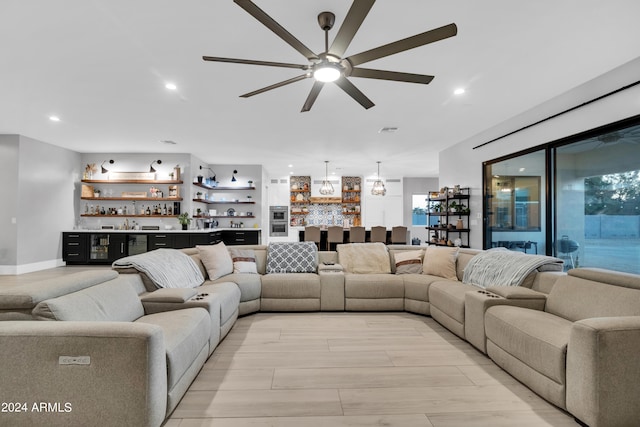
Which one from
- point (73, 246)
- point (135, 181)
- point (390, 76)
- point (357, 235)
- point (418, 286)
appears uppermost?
point (390, 76)

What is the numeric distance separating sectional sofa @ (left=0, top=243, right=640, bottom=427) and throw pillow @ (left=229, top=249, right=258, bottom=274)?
0.57 ft

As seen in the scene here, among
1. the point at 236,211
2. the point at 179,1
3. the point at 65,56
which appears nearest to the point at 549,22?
the point at 179,1

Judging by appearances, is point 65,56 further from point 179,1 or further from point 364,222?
point 364,222

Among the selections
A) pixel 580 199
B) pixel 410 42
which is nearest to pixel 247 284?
pixel 410 42

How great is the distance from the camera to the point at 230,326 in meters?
3.21

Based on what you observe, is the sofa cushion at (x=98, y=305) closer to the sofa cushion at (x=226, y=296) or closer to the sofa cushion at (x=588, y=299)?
the sofa cushion at (x=226, y=296)

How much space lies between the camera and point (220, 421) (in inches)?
70.7

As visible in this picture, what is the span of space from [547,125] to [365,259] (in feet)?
10.5

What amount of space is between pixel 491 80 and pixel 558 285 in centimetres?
245

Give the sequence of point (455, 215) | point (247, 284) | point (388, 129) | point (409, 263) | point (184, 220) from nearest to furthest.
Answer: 1. point (247, 284)
2. point (409, 263)
3. point (388, 129)
4. point (455, 215)
5. point (184, 220)

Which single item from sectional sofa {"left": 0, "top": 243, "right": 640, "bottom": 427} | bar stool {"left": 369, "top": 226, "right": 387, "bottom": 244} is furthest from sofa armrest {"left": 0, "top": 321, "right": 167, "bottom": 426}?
bar stool {"left": 369, "top": 226, "right": 387, "bottom": 244}

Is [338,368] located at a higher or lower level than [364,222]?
lower

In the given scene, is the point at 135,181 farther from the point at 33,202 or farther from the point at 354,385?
the point at 354,385

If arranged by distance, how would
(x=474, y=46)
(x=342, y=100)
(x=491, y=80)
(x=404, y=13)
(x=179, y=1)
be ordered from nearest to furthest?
(x=179, y=1)
(x=404, y=13)
(x=474, y=46)
(x=491, y=80)
(x=342, y=100)
